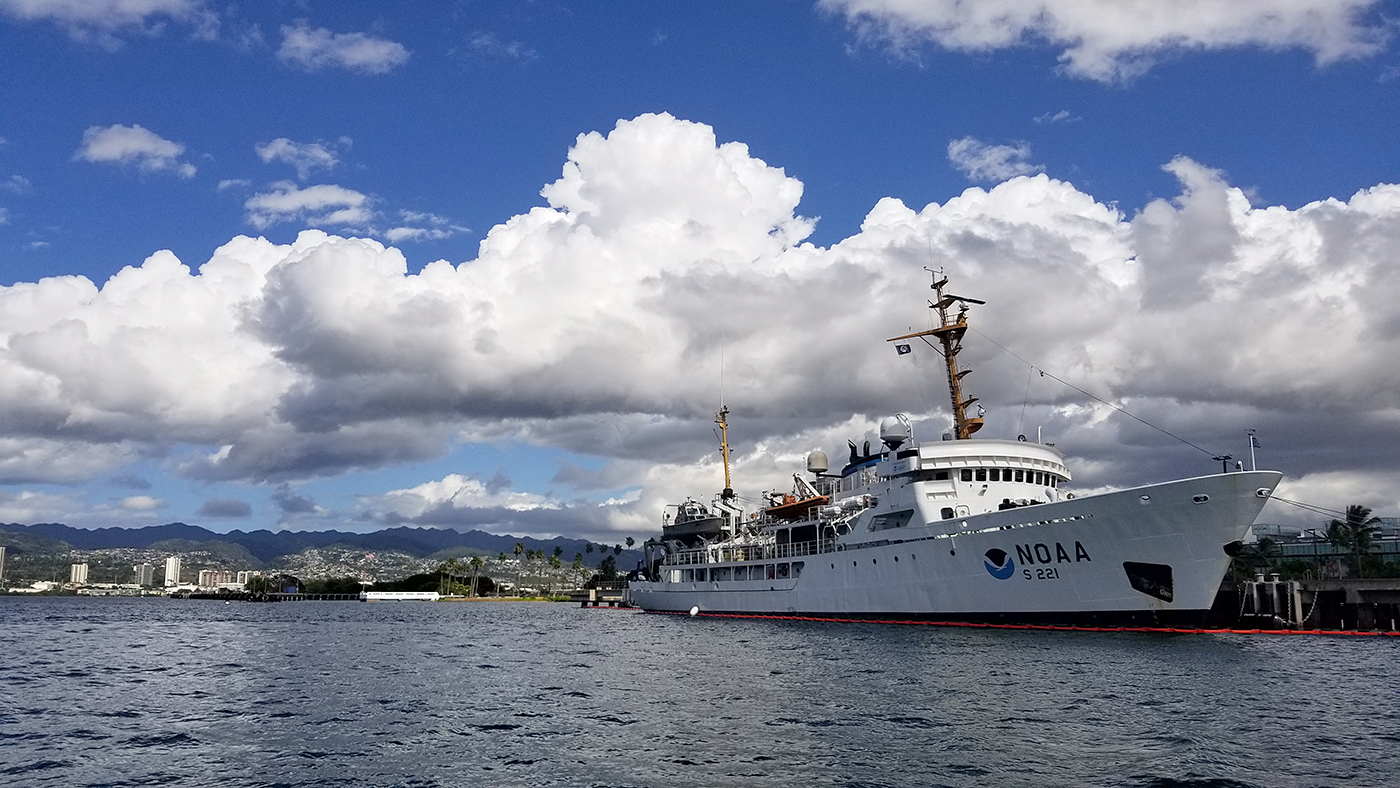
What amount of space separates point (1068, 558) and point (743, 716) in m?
24.4

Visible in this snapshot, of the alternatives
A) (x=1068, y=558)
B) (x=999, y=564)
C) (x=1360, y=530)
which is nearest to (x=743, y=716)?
(x=1068, y=558)

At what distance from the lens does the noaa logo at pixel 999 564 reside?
44.1 meters

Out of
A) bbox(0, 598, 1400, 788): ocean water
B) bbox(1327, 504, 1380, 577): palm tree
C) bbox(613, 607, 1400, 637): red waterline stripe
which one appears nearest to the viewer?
bbox(0, 598, 1400, 788): ocean water

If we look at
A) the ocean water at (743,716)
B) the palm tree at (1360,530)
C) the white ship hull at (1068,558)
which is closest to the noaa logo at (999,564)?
the white ship hull at (1068,558)

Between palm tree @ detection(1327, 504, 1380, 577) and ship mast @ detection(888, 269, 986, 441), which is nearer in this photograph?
ship mast @ detection(888, 269, 986, 441)

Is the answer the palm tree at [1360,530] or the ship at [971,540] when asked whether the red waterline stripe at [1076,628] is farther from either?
the palm tree at [1360,530]

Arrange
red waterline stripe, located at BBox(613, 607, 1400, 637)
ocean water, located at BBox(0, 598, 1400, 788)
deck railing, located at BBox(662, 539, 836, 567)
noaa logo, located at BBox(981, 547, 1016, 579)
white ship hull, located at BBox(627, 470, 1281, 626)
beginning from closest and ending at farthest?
1. ocean water, located at BBox(0, 598, 1400, 788)
2. white ship hull, located at BBox(627, 470, 1281, 626)
3. red waterline stripe, located at BBox(613, 607, 1400, 637)
4. noaa logo, located at BBox(981, 547, 1016, 579)
5. deck railing, located at BBox(662, 539, 836, 567)

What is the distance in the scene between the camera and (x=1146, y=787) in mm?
15773

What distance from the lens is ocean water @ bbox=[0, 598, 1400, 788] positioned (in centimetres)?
1725

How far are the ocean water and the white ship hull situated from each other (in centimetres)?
203

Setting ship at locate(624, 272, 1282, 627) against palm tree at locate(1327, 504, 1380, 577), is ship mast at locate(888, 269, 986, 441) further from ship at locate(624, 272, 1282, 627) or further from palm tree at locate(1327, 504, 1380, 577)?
palm tree at locate(1327, 504, 1380, 577)

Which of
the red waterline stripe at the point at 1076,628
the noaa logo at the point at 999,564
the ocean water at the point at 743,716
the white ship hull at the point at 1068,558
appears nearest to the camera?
the ocean water at the point at 743,716

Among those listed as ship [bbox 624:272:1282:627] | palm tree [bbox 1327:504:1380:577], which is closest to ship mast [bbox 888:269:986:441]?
ship [bbox 624:272:1282:627]

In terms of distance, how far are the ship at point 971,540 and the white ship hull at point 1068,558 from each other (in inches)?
2.4
